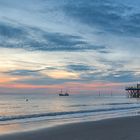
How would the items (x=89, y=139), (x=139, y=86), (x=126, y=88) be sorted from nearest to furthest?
(x=89, y=139) < (x=139, y=86) < (x=126, y=88)

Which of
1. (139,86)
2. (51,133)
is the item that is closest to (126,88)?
(139,86)

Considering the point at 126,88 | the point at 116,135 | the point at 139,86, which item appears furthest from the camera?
the point at 126,88

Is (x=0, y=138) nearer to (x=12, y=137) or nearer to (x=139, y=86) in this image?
(x=12, y=137)

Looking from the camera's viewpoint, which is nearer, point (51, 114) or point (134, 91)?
point (51, 114)

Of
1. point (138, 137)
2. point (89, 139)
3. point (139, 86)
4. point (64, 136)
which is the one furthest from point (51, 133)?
point (139, 86)

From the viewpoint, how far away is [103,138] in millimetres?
14250

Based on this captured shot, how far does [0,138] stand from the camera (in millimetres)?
14234

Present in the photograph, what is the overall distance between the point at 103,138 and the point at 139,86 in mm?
126169

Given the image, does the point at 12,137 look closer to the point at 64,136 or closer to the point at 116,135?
the point at 64,136

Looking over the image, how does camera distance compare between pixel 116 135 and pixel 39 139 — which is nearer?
pixel 39 139

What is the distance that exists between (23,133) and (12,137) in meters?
1.46

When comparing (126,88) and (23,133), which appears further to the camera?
(126,88)

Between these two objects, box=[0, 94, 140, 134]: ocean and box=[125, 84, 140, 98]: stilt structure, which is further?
box=[125, 84, 140, 98]: stilt structure

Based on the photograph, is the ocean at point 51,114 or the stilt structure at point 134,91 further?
the stilt structure at point 134,91
